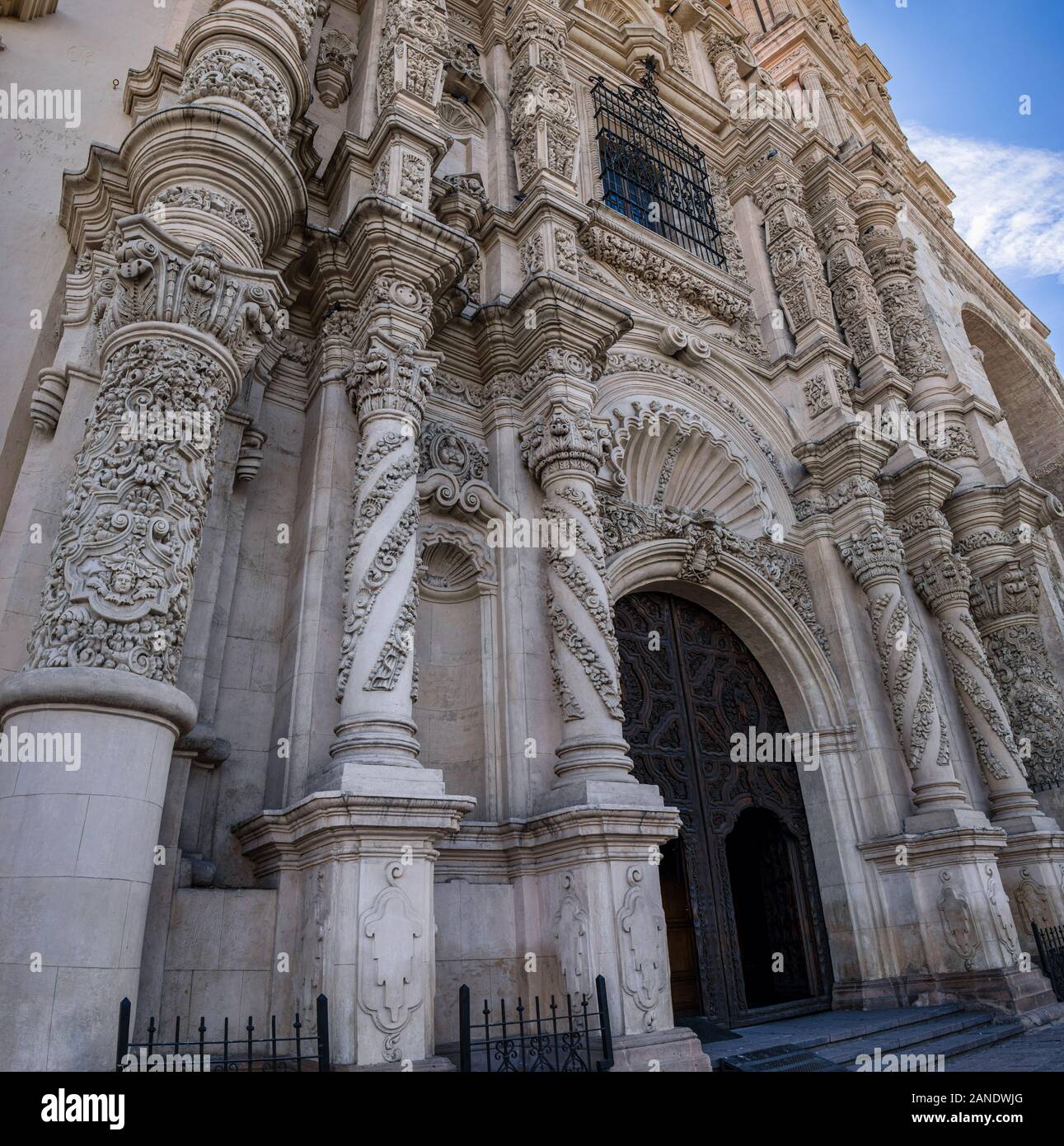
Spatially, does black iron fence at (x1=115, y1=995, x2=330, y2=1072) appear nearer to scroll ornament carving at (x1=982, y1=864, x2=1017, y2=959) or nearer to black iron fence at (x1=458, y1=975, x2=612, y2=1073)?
black iron fence at (x1=458, y1=975, x2=612, y2=1073)

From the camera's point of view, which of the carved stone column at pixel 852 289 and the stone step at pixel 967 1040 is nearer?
the stone step at pixel 967 1040

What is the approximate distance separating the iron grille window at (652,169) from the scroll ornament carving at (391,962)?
35.1 ft

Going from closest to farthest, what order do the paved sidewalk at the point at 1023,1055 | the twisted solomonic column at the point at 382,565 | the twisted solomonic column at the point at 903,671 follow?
the twisted solomonic column at the point at 382,565 < the paved sidewalk at the point at 1023,1055 < the twisted solomonic column at the point at 903,671

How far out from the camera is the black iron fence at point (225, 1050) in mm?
3607

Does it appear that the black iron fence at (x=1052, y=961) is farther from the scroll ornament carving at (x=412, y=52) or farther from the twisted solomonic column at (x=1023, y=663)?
the scroll ornament carving at (x=412, y=52)

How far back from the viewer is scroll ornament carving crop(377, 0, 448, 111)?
8641mm

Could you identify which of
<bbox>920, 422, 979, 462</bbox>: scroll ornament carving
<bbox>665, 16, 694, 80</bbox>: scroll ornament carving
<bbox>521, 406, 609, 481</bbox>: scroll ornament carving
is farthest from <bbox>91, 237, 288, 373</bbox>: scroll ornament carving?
<bbox>665, 16, 694, 80</bbox>: scroll ornament carving

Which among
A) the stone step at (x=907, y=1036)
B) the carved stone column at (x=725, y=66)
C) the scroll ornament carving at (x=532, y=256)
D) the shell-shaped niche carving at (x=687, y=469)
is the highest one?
the carved stone column at (x=725, y=66)

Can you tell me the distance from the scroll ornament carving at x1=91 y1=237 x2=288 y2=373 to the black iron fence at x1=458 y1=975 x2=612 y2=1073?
4.49 meters

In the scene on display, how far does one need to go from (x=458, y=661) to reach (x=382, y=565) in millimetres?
1589

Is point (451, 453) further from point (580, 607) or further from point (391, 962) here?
point (391, 962)

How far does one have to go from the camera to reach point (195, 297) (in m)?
5.41

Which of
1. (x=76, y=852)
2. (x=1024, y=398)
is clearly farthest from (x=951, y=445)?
(x=76, y=852)

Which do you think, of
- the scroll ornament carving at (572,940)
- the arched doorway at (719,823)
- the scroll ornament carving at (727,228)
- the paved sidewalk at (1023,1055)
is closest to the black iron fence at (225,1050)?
the scroll ornament carving at (572,940)
